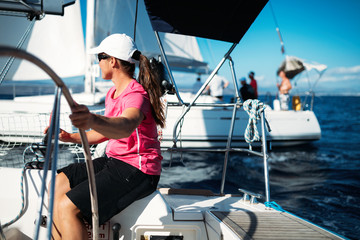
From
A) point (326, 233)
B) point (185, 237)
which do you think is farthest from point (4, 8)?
point (326, 233)

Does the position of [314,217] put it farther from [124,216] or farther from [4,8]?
[4,8]

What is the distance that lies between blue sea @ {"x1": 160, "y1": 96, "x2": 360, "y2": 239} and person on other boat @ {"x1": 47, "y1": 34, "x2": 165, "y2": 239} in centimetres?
129

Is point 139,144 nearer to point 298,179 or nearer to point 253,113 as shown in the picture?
point 253,113

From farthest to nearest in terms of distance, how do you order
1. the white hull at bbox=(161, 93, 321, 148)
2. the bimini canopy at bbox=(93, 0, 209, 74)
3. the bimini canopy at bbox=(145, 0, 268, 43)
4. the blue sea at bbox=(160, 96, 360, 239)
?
the bimini canopy at bbox=(93, 0, 209, 74), the white hull at bbox=(161, 93, 321, 148), the blue sea at bbox=(160, 96, 360, 239), the bimini canopy at bbox=(145, 0, 268, 43)

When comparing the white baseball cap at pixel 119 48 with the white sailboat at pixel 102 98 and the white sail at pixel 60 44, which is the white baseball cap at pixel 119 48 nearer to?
the white sailboat at pixel 102 98

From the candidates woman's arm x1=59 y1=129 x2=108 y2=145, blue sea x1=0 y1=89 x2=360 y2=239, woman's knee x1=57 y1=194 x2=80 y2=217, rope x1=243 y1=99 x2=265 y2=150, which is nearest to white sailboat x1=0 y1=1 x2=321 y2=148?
blue sea x1=0 y1=89 x2=360 y2=239

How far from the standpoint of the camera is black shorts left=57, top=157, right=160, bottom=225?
1.56 meters

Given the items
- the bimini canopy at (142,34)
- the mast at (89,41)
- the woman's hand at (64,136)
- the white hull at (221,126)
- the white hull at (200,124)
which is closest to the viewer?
the woman's hand at (64,136)

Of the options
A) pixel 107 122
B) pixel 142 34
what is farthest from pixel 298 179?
pixel 142 34

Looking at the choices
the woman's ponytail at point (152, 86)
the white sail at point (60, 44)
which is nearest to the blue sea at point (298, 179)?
the woman's ponytail at point (152, 86)

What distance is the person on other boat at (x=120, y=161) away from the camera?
1.55m

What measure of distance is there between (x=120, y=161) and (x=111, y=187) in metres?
0.16

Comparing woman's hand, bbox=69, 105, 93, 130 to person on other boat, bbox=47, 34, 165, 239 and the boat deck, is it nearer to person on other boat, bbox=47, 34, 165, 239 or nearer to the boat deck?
person on other boat, bbox=47, 34, 165, 239

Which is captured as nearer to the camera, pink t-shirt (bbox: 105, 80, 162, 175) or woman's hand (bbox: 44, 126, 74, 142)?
pink t-shirt (bbox: 105, 80, 162, 175)
